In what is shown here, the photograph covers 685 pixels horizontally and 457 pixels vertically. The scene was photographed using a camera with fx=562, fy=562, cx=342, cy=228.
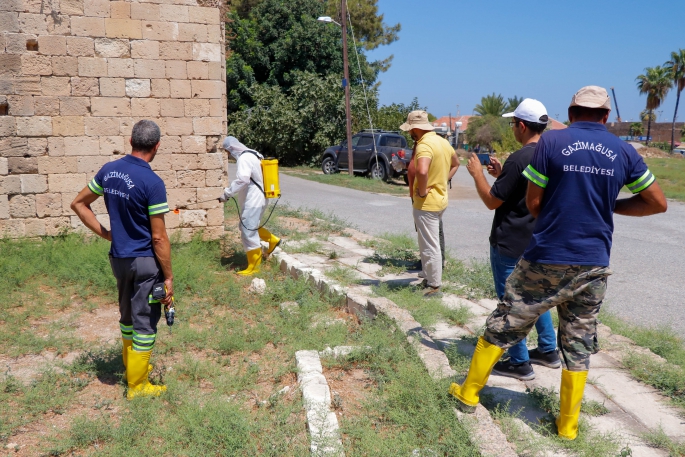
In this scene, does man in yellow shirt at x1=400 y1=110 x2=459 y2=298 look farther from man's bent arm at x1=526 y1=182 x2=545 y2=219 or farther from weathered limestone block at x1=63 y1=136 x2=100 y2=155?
weathered limestone block at x1=63 y1=136 x2=100 y2=155

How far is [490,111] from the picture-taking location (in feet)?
178

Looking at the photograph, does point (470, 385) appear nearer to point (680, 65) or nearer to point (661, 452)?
point (661, 452)

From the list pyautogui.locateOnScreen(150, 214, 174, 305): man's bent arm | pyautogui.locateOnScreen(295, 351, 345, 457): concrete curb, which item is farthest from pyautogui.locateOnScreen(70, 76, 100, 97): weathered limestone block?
pyautogui.locateOnScreen(295, 351, 345, 457): concrete curb

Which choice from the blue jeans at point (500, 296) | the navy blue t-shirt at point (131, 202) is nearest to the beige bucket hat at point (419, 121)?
the blue jeans at point (500, 296)

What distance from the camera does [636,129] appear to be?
6050cm

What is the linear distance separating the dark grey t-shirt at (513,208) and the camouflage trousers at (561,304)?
0.63m

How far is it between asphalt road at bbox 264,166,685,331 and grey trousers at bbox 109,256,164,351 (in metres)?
4.29

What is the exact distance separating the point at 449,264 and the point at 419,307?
74.5 inches

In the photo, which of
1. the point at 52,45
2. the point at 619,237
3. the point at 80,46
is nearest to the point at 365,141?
the point at 619,237

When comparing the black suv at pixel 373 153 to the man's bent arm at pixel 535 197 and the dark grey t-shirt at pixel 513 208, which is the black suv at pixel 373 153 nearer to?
the dark grey t-shirt at pixel 513 208

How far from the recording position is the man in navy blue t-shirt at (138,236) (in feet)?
11.6

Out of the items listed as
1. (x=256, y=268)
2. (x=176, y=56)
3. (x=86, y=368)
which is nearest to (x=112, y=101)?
(x=176, y=56)

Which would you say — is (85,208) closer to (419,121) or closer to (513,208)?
(513,208)

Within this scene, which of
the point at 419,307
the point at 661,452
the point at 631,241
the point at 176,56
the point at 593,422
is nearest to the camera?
the point at 661,452
